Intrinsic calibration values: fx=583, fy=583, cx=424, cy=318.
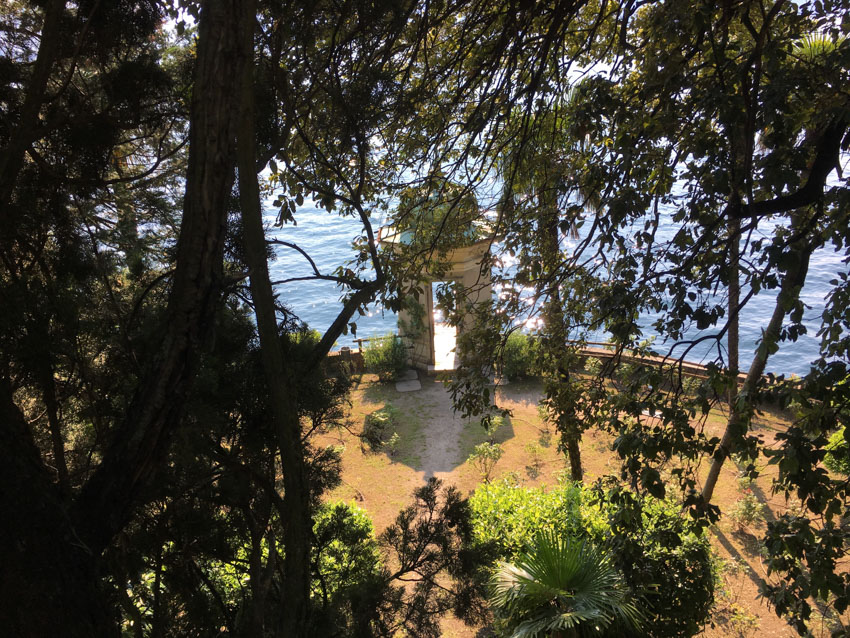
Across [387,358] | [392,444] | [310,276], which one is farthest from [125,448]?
[387,358]

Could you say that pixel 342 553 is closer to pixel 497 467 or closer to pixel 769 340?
pixel 769 340

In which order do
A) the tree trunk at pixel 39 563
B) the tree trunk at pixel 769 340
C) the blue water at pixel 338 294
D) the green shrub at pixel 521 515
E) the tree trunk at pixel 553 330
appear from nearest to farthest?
the tree trunk at pixel 39 563, the tree trunk at pixel 769 340, the tree trunk at pixel 553 330, the green shrub at pixel 521 515, the blue water at pixel 338 294

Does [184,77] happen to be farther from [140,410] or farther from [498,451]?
[498,451]

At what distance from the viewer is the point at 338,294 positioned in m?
22.9

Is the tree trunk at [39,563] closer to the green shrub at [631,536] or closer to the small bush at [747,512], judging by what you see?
the green shrub at [631,536]

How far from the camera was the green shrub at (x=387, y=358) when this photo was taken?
545 inches

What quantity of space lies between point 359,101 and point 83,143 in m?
1.74

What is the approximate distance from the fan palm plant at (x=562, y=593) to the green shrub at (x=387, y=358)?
28.9ft

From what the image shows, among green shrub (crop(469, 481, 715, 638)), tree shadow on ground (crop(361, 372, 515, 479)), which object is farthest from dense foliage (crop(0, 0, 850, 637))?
tree shadow on ground (crop(361, 372, 515, 479))

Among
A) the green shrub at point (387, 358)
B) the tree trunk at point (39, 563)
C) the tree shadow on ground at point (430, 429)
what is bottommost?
the tree shadow on ground at point (430, 429)

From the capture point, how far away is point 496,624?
5434 millimetres

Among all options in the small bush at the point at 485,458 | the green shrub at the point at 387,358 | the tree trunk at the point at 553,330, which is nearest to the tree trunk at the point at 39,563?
the tree trunk at the point at 553,330

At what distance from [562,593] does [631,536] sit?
1992 millimetres

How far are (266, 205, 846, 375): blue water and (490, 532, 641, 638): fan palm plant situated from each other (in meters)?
3.09
